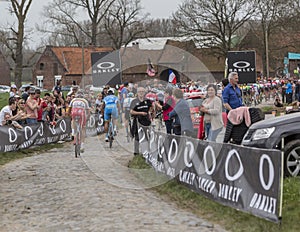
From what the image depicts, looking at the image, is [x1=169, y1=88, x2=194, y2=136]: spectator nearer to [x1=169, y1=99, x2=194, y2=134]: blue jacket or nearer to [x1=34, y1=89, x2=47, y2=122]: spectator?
[x1=169, y1=99, x2=194, y2=134]: blue jacket

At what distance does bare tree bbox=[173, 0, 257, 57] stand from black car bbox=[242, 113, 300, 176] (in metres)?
41.8

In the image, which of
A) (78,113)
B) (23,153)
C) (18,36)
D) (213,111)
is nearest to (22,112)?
(23,153)

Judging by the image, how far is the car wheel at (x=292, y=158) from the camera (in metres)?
10.0

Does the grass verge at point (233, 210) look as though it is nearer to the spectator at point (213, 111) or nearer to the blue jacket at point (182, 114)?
the spectator at point (213, 111)

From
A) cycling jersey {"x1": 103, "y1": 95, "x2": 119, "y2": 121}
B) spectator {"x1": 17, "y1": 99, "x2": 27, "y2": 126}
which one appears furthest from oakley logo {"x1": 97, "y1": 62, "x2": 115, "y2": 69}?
spectator {"x1": 17, "y1": 99, "x2": 27, "y2": 126}

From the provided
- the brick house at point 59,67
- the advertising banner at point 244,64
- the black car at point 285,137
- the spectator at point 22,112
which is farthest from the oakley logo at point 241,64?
the brick house at point 59,67

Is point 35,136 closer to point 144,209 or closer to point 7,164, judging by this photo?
point 7,164

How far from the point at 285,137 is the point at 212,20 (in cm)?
4367

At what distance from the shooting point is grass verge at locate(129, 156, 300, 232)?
750cm

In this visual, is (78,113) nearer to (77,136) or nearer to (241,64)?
(77,136)

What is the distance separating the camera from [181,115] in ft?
45.2

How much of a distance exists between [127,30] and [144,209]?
172 ft

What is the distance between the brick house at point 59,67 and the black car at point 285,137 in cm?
6764

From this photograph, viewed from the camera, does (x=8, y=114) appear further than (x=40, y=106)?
No
